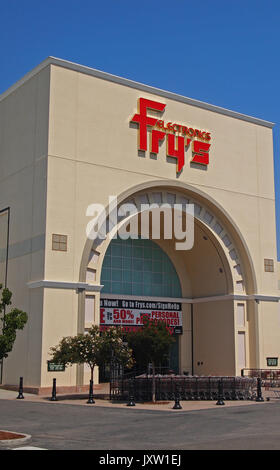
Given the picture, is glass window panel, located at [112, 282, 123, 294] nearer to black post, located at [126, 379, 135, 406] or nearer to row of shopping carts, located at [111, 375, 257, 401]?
row of shopping carts, located at [111, 375, 257, 401]

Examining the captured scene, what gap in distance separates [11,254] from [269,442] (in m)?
24.4

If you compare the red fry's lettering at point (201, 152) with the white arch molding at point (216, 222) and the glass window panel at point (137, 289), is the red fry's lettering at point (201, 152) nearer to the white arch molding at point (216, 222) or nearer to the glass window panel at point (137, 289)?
the white arch molding at point (216, 222)

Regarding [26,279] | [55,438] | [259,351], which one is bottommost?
[55,438]

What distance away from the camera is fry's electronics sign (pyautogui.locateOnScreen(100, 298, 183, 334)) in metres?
38.9

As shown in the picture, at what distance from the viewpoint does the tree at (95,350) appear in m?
28.2

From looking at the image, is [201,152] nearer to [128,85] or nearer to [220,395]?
[128,85]

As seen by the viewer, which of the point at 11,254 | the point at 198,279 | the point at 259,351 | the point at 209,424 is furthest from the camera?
the point at 198,279

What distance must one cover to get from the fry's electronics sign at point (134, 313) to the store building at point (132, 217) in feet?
0.33

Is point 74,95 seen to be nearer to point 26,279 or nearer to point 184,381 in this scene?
point 26,279

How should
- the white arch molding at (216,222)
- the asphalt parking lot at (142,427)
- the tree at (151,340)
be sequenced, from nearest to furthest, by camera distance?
1. the asphalt parking lot at (142,427)
2. the tree at (151,340)
3. the white arch molding at (216,222)

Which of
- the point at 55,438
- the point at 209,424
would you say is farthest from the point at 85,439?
the point at 209,424

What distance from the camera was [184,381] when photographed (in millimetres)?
26844

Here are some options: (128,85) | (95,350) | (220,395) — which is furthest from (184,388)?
(128,85)

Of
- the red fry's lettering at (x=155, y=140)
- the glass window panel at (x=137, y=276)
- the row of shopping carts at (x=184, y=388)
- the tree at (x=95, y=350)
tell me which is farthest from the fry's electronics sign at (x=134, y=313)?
the row of shopping carts at (x=184, y=388)
